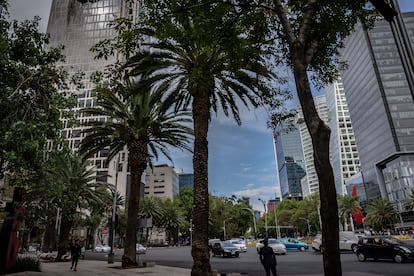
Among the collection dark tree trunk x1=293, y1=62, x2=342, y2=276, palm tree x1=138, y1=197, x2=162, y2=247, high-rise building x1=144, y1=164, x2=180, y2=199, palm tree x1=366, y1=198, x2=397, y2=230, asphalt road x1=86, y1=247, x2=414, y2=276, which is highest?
high-rise building x1=144, y1=164, x2=180, y2=199

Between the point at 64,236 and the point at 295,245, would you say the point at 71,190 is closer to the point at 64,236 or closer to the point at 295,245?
the point at 64,236

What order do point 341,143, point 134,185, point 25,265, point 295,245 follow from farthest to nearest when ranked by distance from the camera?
point 341,143
point 295,245
point 134,185
point 25,265

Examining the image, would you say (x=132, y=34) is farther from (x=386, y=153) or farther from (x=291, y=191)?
(x=291, y=191)

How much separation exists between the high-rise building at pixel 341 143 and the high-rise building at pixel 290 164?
16.5 meters

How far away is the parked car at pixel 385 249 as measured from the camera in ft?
55.0

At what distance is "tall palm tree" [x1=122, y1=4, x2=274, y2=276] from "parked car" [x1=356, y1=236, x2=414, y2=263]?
36.5 feet

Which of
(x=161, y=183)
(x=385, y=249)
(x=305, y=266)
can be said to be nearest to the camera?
(x=305, y=266)

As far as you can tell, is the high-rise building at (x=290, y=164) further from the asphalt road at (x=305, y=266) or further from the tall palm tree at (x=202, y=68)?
the tall palm tree at (x=202, y=68)

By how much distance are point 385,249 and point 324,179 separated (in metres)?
16.8

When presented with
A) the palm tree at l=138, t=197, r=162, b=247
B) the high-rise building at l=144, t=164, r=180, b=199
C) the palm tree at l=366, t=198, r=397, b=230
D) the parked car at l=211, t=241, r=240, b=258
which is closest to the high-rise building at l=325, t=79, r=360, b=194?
the palm tree at l=366, t=198, r=397, b=230

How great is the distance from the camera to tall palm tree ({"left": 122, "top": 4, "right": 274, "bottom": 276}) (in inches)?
307

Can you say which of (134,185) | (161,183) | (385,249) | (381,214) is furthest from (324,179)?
(161,183)

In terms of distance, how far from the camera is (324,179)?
4.82 metres

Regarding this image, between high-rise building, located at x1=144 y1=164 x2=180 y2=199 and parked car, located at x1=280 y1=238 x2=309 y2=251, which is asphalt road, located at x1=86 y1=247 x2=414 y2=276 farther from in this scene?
high-rise building, located at x1=144 y1=164 x2=180 y2=199
